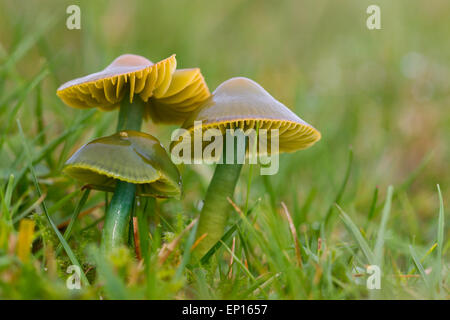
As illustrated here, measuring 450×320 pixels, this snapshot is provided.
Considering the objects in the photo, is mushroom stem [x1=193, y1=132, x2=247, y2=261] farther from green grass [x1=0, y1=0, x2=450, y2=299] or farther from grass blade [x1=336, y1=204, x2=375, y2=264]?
grass blade [x1=336, y1=204, x2=375, y2=264]

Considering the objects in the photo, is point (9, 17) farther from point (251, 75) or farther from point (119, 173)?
point (119, 173)

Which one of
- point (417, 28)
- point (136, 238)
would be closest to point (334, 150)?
point (417, 28)

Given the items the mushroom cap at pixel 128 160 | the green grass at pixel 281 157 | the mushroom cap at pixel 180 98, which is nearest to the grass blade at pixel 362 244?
the green grass at pixel 281 157

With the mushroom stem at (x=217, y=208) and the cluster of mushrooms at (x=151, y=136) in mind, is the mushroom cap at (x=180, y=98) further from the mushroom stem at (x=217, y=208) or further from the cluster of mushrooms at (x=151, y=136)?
the mushroom stem at (x=217, y=208)

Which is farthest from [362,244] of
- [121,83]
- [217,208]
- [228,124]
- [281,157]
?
[281,157]

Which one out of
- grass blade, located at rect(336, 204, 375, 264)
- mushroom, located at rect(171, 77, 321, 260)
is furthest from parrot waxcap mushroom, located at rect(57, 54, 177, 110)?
grass blade, located at rect(336, 204, 375, 264)
